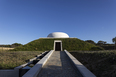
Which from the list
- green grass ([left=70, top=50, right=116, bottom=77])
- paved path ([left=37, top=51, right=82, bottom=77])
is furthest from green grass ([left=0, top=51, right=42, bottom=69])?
green grass ([left=70, top=50, right=116, bottom=77])

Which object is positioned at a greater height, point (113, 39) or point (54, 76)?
point (113, 39)

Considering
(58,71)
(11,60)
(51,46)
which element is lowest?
(11,60)

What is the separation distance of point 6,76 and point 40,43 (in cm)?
2227

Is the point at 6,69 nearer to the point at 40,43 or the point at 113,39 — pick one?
the point at 40,43

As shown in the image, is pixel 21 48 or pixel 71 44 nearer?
pixel 21 48

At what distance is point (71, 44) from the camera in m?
28.1

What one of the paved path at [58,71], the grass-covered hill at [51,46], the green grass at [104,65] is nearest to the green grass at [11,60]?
the paved path at [58,71]

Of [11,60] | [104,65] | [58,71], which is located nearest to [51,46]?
[11,60]

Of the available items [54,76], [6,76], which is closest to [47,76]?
[54,76]

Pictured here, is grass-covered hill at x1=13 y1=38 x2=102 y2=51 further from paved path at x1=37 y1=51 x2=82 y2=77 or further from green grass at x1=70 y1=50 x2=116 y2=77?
paved path at x1=37 y1=51 x2=82 y2=77

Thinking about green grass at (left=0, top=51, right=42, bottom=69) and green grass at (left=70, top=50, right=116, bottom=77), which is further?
green grass at (left=0, top=51, right=42, bottom=69)

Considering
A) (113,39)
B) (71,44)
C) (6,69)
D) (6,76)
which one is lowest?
(6,76)

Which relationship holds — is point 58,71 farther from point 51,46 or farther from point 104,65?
point 51,46

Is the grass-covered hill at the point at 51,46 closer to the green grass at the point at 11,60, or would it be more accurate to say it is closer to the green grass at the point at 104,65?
the green grass at the point at 11,60
